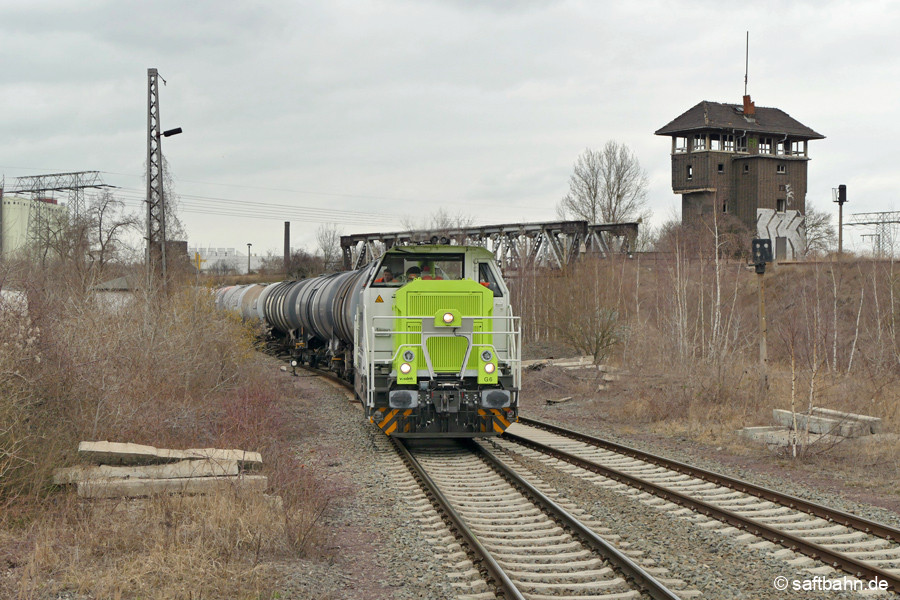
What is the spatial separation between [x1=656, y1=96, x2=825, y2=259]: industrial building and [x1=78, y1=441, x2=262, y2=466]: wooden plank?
59796 mm

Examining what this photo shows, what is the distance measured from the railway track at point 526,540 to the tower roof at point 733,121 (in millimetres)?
61313

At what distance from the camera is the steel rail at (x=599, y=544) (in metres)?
6.04

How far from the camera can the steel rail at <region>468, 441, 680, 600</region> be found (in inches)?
238

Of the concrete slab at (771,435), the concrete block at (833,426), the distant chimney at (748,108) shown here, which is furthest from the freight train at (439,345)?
the distant chimney at (748,108)

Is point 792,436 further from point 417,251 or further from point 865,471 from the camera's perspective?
point 417,251

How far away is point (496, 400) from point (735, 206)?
62.2 metres

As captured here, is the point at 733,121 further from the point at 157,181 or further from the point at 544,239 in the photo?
the point at 157,181

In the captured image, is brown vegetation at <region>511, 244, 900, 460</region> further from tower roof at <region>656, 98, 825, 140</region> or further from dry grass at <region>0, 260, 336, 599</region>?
tower roof at <region>656, 98, 825, 140</region>

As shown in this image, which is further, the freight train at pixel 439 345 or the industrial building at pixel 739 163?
the industrial building at pixel 739 163

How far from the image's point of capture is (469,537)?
24.2 feet

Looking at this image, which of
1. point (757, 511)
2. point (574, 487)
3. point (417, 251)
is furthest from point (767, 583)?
point (417, 251)

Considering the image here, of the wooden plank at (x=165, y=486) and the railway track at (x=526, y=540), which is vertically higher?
the wooden plank at (x=165, y=486)

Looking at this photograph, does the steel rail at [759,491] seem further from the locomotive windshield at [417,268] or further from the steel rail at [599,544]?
the locomotive windshield at [417,268]

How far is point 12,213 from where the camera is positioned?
7700 cm
